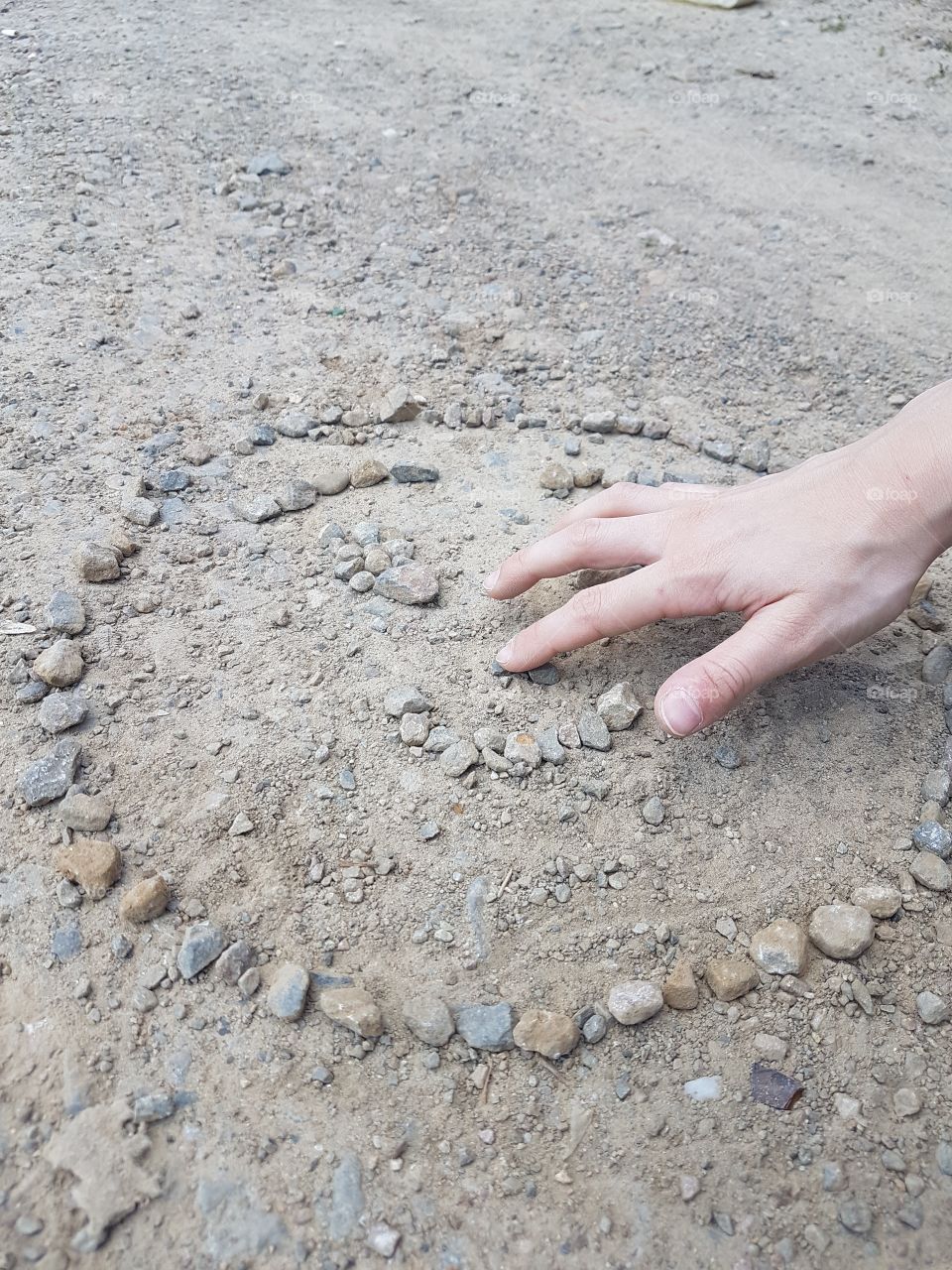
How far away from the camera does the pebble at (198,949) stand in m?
1.46

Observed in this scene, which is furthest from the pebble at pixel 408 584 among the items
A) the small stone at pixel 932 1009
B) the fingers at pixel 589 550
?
the small stone at pixel 932 1009

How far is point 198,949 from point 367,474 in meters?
1.19

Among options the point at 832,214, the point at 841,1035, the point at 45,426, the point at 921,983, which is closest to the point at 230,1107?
the point at 841,1035

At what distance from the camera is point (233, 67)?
13.6 ft

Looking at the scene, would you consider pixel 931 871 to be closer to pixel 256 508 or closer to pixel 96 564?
pixel 256 508

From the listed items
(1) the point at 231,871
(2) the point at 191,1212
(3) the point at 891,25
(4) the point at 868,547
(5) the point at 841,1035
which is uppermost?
(3) the point at 891,25

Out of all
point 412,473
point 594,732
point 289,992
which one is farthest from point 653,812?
point 412,473

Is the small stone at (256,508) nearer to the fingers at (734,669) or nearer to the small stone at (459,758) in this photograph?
the small stone at (459,758)

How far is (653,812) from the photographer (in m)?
1.68

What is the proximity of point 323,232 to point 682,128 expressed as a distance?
1878 mm

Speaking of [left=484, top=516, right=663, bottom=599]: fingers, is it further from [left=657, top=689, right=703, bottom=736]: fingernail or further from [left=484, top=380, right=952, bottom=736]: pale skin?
[left=657, top=689, right=703, bottom=736]: fingernail

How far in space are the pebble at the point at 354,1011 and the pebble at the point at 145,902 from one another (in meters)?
0.30

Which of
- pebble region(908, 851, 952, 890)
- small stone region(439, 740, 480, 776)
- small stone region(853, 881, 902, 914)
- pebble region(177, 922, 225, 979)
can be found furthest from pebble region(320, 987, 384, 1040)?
pebble region(908, 851, 952, 890)

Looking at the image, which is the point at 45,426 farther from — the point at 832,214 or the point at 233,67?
the point at 832,214
